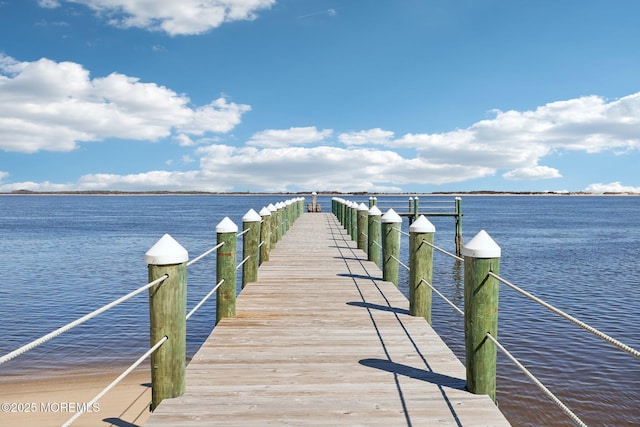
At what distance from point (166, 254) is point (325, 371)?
1976 mm

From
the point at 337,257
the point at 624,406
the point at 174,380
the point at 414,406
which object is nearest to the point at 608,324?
the point at 624,406

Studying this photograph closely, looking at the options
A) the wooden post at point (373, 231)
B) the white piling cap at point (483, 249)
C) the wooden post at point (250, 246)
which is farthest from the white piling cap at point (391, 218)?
the white piling cap at point (483, 249)

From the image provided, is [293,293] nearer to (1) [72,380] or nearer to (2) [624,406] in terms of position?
(1) [72,380]

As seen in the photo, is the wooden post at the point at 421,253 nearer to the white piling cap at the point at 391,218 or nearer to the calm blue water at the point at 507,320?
the white piling cap at the point at 391,218

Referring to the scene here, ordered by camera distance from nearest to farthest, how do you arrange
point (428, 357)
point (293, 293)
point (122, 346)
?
point (428, 357) → point (293, 293) → point (122, 346)

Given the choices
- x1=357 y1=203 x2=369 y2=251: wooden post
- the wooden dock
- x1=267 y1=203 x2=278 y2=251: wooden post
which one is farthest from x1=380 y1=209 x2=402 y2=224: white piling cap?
x1=267 y1=203 x2=278 y2=251: wooden post

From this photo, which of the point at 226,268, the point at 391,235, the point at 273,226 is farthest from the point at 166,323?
the point at 273,226

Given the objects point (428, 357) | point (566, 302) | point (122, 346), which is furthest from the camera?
point (566, 302)

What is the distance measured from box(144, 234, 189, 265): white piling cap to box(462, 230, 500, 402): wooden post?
2.61 meters

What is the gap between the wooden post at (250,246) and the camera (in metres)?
8.82

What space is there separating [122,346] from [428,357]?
8.56 metres

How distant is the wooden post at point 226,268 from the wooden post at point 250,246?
1.93 m

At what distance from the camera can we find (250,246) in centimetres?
880

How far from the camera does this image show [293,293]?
8.45 m
